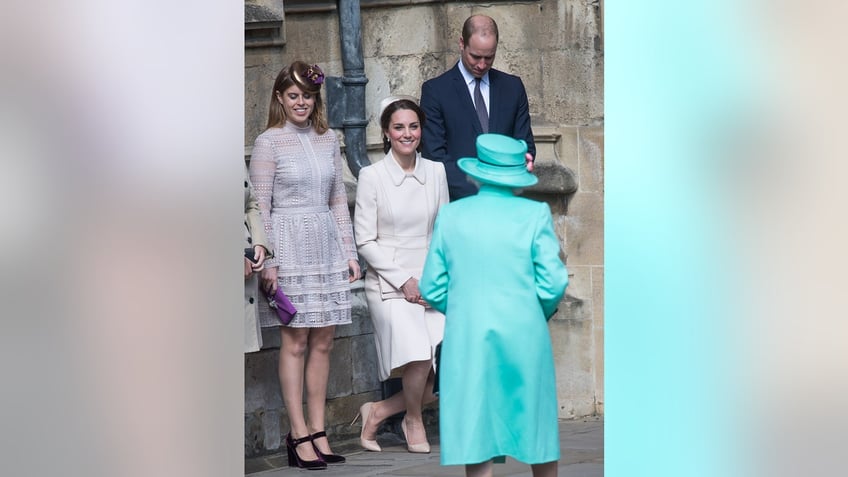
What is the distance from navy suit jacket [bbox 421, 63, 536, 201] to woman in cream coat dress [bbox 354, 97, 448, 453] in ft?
1.01

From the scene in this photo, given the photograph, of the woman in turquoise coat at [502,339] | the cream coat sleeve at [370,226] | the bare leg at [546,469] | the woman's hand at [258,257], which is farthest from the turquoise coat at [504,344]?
the cream coat sleeve at [370,226]

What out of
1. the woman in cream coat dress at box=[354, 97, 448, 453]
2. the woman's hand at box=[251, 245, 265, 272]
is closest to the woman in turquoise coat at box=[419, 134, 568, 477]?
the woman's hand at box=[251, 245, 265, 272]

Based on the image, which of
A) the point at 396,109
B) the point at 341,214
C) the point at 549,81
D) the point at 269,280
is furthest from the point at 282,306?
the point at 549,81

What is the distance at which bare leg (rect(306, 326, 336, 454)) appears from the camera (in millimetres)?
9094

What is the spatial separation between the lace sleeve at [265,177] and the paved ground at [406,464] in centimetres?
103

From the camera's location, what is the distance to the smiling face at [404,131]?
9.35 metres

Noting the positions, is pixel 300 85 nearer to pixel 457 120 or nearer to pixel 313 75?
pixel 313 75

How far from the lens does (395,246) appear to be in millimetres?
9461

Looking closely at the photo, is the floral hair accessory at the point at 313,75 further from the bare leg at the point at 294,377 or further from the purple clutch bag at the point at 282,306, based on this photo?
the bare leg at the point at 294,377

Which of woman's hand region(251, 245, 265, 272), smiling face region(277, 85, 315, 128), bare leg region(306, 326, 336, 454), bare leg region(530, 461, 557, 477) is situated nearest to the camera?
bare leg region(530, 461, 557, 477)

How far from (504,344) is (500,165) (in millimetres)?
646

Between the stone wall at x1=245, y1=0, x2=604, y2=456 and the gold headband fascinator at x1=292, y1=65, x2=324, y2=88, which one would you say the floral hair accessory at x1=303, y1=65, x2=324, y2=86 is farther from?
the stone wall at x1=245, y1=0, x2=604, y2=456
